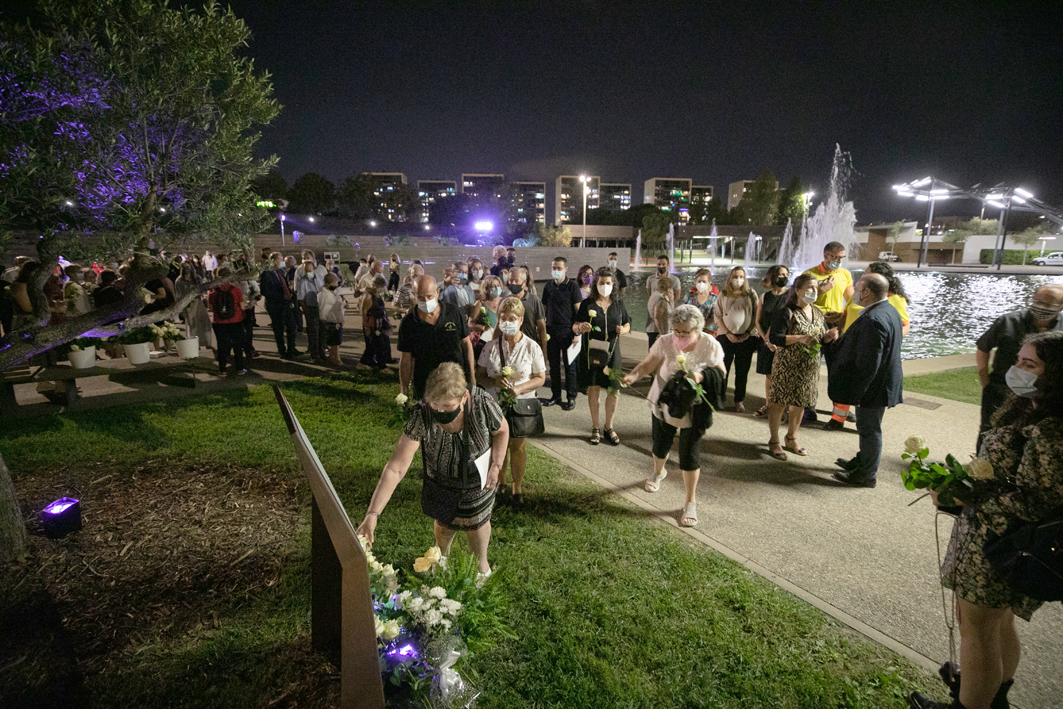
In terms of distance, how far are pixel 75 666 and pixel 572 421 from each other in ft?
18.8

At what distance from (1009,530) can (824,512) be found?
107 inches

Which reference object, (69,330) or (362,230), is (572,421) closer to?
(69,330)

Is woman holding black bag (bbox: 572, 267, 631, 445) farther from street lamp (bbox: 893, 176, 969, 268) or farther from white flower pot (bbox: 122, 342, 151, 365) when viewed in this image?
street lamp (bbox: 893, 176, 969, 268)

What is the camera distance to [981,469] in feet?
7.57

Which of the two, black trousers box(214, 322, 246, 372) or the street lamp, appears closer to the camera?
black trousers box(214, 322, 246, 372)

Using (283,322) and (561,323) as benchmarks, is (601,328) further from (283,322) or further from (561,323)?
(283,322)

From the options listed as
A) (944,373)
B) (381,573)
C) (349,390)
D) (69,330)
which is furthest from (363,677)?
(944,373)

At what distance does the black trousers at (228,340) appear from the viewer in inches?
368

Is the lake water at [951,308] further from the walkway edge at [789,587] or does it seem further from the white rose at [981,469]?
the white rose at [981,469]

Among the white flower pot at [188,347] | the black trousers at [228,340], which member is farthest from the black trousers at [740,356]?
the white flower pot at [188,347]

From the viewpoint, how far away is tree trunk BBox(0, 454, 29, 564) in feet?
12.2

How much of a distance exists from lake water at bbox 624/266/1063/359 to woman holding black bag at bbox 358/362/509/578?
480 inches

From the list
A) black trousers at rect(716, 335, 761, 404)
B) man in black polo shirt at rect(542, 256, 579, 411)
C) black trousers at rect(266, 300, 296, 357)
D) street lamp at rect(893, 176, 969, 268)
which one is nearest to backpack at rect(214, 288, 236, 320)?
black trousers at rect(266, 300, 296, 357)

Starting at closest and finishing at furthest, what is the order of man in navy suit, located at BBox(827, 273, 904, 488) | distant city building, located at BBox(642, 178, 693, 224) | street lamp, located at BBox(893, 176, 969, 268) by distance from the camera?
1. man in navy suit, located at BBox(827, 273, 904, 488)
2. street lamp, located at BBox(893, 176, 969, 268)
3. distant city building, located at BBox(642, 178, 693, 224)
